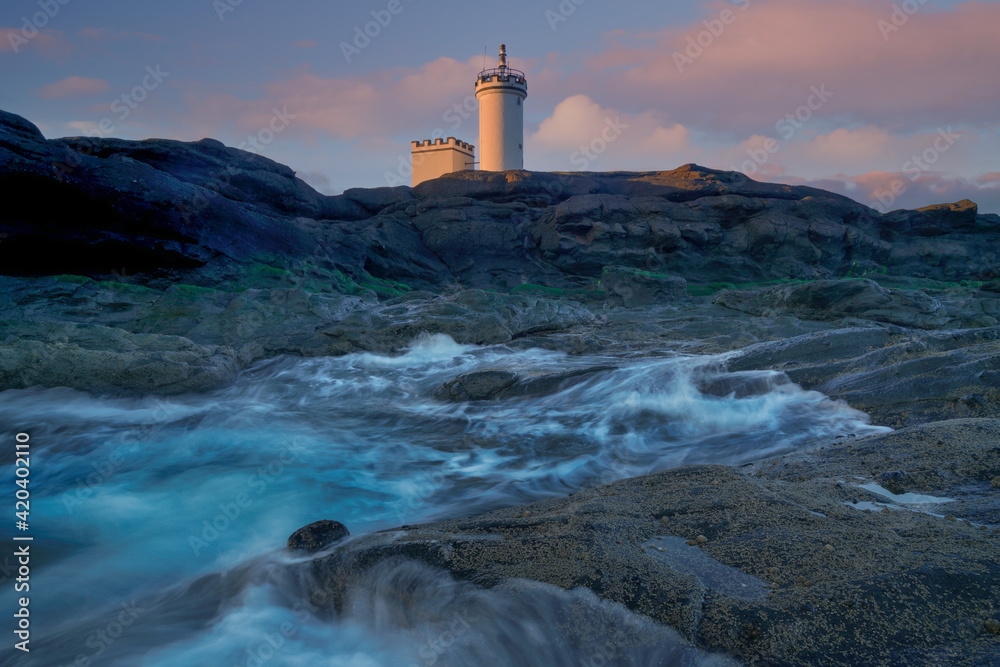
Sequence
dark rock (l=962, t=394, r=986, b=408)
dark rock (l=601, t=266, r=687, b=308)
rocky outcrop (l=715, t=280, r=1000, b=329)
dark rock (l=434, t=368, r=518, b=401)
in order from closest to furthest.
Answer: dark rock (l=962, t=394, r=986, b=408)
dark rock (l=434, t=368, r=518, b=401)
rocky outcrop (l=715, t=280, r=1000, b=329)
dark rock (l=601, t=266, r=687, b=308)

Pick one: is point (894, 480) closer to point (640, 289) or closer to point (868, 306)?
point (868, 306)

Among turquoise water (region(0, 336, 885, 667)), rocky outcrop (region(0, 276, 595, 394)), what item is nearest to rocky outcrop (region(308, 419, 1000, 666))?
turquoise water (region(0, 336, 885, 667))

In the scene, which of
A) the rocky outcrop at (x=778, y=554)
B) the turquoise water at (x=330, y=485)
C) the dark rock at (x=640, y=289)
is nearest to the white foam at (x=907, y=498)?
the rocky outcrop at (x=778, y=554)

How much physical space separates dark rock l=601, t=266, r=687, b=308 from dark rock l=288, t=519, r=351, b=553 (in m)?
14.6

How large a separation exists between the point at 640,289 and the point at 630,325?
5.06 metres

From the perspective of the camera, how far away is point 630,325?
1262 centimetres

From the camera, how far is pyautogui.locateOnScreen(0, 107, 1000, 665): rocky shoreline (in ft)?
7.03

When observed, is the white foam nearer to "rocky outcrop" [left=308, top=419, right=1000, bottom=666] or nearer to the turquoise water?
"rocky outcrop" [left=308, top=419, right=1000, bottom=666]

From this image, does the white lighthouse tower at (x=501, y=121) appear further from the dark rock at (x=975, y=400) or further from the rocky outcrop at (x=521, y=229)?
the dark rock at (x=975, y=400)

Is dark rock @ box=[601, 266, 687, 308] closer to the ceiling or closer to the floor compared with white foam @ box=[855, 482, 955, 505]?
closer to the ceiling

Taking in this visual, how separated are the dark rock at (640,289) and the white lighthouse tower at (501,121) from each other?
19033 millimetres

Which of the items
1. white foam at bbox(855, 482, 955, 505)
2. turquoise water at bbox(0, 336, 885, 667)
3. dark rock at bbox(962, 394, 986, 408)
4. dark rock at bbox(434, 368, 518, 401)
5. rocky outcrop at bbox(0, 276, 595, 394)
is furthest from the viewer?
rocky outcrop at bbox(0, 276, 595, 394)

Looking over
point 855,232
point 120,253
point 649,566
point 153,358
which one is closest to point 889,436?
point 649,566

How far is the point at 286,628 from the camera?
9.07ft
